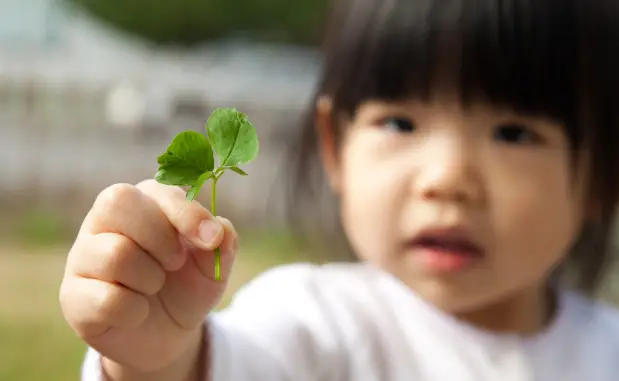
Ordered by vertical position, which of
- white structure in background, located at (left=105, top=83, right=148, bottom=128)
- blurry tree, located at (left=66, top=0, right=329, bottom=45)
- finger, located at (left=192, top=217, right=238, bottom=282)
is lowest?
white structure in background, located at (left=105, top=83, right=148, bottom=128)

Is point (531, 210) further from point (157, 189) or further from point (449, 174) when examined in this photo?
point (157, 189)

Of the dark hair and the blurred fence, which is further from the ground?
the dark hair

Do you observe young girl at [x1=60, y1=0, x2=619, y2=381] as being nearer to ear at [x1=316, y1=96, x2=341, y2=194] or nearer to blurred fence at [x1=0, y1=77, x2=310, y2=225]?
ear at [x1=316, y1=96, x2=341, y2=194]

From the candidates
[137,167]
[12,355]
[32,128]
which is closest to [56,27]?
[32,128]

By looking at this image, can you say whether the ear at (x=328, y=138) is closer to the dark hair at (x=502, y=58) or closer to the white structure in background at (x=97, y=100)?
the dark hair at (x=502, y=58)

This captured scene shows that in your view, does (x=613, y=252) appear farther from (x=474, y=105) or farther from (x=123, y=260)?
(x=123, y=260)

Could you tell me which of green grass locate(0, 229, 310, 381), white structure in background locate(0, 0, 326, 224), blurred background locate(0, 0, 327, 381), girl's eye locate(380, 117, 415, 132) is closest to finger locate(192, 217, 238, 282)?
girl's eye locate(380, 117, 415, 132)

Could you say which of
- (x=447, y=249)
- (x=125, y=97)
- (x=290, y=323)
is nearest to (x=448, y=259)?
(x=447, y=249)
